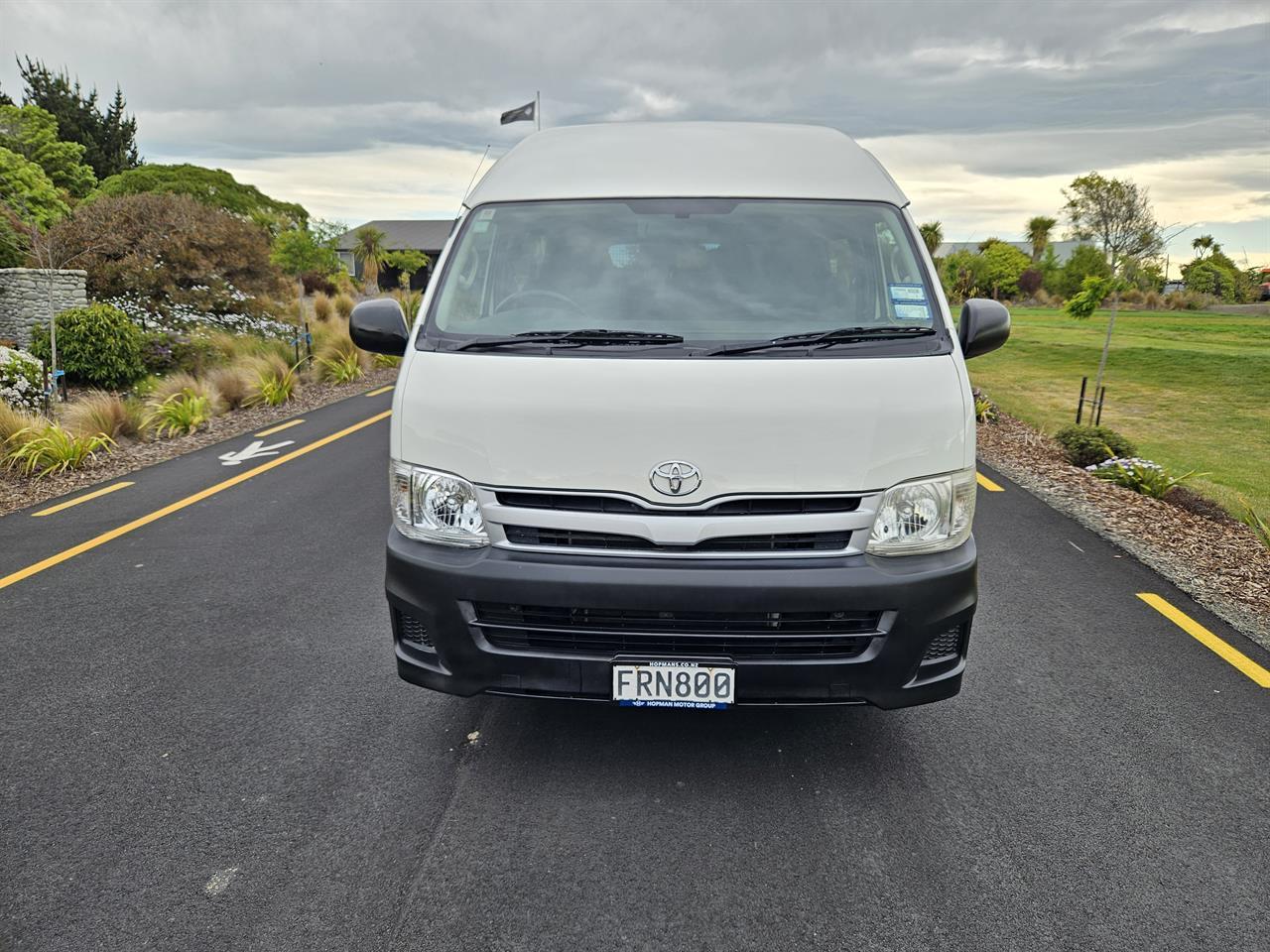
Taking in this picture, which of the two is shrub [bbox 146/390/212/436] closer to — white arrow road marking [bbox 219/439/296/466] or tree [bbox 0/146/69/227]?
white arrow road marking [bbox 219/439/296/466]

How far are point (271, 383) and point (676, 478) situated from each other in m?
11.9

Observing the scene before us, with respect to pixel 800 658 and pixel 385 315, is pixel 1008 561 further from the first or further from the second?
pixel 385 315

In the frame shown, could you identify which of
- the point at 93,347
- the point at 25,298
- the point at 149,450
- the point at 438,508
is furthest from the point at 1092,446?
the point at 25,298

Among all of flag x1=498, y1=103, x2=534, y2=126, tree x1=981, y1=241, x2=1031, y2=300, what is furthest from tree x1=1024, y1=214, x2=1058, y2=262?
flag x1=498, y1=103, x2=534, y2=126

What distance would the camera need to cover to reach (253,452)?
972 centimetres

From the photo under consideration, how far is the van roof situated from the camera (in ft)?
13.1

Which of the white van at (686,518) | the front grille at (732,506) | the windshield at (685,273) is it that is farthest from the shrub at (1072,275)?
the front grille at (732,506)

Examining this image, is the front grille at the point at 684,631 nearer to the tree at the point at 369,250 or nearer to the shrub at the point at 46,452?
the shrub at the point at 46,452

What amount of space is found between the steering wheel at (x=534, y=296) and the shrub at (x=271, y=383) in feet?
33.9

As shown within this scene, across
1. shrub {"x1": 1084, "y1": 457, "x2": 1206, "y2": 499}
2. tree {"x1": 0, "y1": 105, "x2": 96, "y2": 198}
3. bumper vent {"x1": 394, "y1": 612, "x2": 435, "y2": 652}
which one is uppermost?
tree {"x1": 0, "y1": 105, "x2": 96, "y2": 198}

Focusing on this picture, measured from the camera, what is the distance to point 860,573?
9.56ft

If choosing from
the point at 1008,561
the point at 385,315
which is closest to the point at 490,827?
the point at 385,315

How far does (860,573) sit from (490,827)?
151 centimetres

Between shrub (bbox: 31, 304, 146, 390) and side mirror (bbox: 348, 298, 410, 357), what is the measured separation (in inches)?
503
